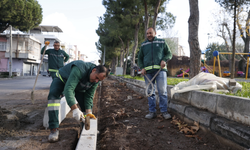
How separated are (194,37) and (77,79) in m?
4.09

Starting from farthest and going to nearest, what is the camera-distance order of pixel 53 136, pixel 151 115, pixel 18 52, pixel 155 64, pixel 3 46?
pixel 3 46 < pixel 18 52 < pixel 155 64 < pixel 151 115 < pixel 53 136

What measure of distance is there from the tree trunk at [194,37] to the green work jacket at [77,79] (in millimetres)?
3578

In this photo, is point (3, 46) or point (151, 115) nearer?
point (151, 115)

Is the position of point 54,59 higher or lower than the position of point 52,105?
higher

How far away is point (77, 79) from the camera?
8.29 ft

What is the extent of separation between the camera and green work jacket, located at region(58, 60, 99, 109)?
2.42m

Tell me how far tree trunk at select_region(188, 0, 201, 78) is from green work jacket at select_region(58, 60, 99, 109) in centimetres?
358

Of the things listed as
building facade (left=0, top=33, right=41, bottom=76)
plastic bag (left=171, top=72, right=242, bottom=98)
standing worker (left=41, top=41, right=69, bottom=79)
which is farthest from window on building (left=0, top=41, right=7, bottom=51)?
plastic bag (left=171, top=72, right=242, bottom=98)

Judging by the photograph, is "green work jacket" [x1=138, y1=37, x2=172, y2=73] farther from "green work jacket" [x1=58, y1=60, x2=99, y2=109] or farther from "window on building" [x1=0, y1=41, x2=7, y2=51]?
"window on building" [x1=0, y1=41, x2=7, y2=51]

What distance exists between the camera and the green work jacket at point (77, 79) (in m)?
2.42

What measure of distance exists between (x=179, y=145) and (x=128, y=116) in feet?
5.42

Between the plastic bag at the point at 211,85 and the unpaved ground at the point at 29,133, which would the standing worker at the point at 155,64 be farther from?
the unpaved ground at the point at 29,133

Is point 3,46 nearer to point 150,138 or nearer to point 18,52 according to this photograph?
point 18,52

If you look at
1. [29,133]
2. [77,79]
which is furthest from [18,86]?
[77,79]
